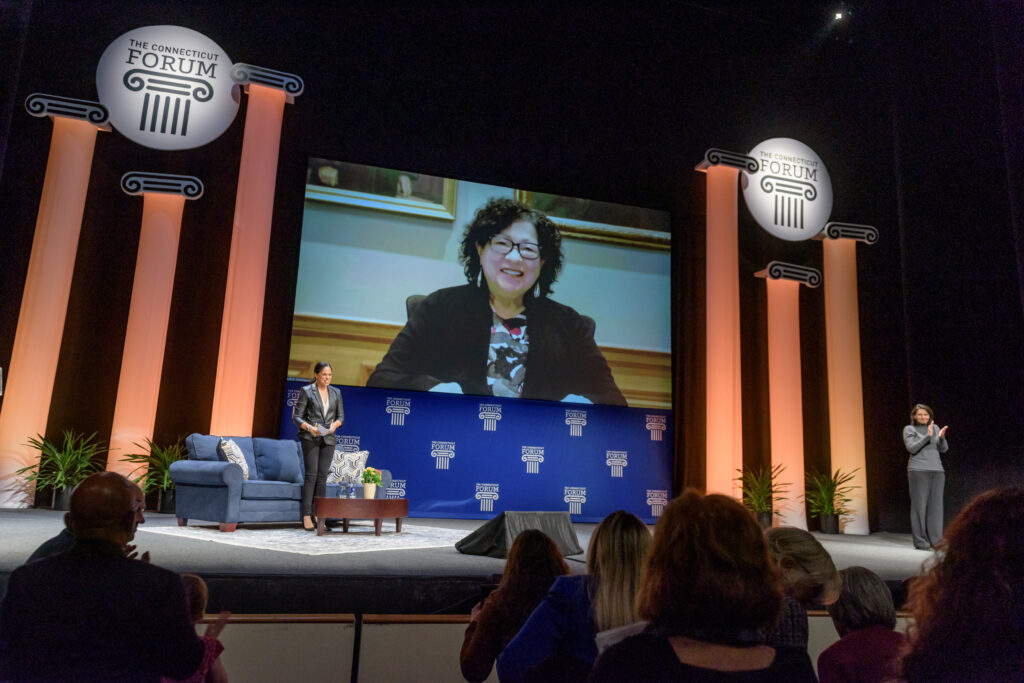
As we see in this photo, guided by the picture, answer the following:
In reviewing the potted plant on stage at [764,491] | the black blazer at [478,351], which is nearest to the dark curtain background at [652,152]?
the potted plant on stage at [764,491]

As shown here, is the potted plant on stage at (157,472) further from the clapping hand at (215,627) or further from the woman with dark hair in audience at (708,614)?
the woman with dark hair in audience at (708,614)

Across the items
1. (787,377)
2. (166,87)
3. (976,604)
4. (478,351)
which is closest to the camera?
(976,604)

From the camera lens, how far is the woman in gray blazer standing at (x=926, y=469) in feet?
17.2

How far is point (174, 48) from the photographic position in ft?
19.3

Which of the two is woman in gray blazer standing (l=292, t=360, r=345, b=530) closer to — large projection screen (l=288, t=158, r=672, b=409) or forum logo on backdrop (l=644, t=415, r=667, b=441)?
Result: large projection screen (l=288, t=158, r=672, b=409)

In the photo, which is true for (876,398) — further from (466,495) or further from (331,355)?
(331,355)

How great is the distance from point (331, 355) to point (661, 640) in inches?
227

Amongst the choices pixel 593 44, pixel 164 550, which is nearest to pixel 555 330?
pixel 593 44

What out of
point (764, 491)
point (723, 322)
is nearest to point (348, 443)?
point (723, 322)

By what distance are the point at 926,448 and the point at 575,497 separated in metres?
3.07

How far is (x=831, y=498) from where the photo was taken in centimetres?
709

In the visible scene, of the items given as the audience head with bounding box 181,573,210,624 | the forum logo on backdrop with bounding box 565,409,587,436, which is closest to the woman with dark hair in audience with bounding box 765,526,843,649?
the audience head with bounding box 181,573,210,624

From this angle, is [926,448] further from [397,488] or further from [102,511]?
[102,511]

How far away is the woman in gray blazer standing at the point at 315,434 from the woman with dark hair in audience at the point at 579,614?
3.88 meters
